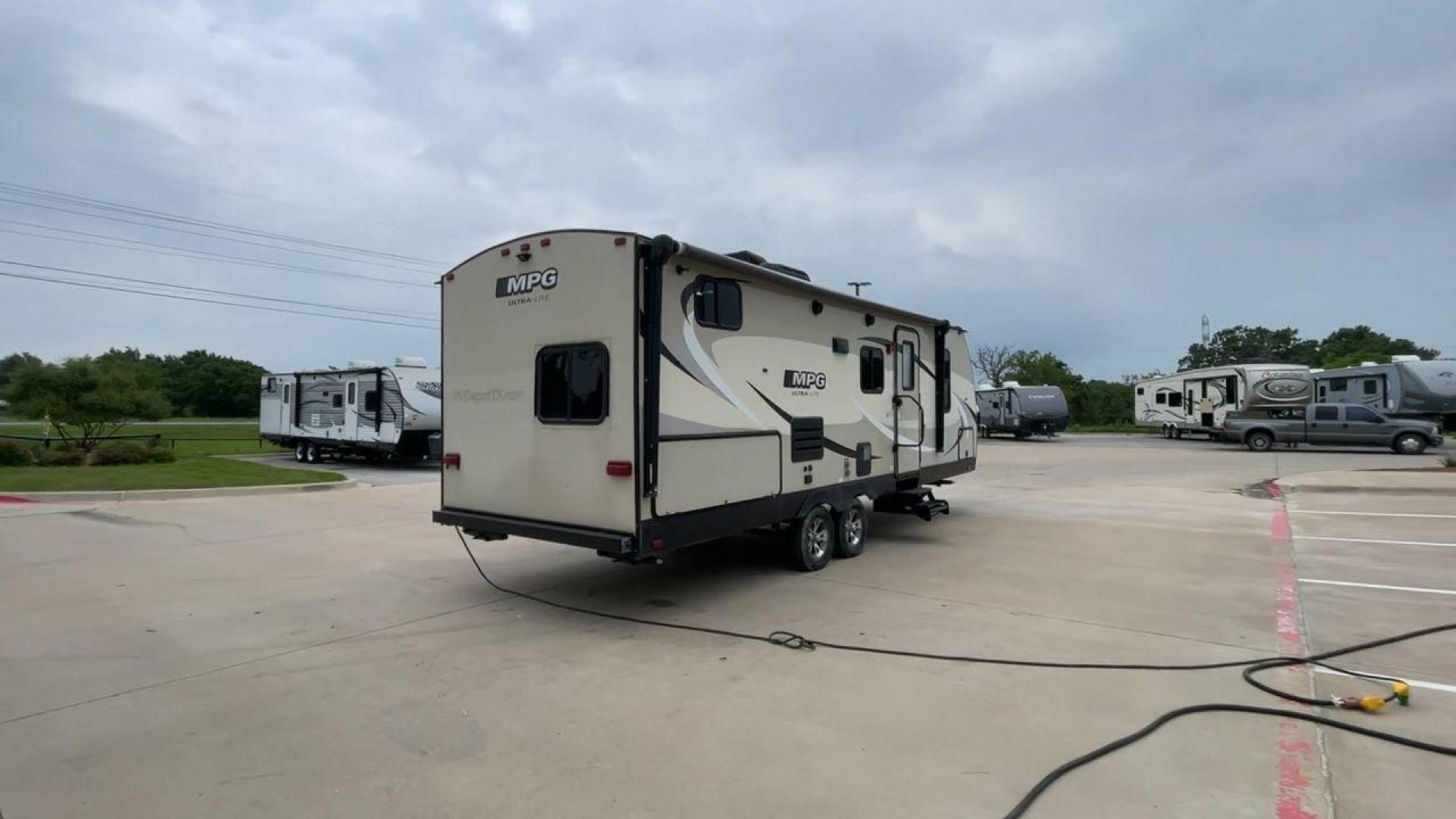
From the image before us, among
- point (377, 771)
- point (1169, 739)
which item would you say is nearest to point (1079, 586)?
point (1169, 739)

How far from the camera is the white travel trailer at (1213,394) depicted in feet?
92.5

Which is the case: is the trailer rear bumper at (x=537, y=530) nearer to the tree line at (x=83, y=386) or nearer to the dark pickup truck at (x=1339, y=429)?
the tree line at (x=83, y=386)

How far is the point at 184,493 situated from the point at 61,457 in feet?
22.7

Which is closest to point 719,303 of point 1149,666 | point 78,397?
point 1149,666

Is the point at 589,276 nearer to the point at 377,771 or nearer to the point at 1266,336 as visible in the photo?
the point at 377,771

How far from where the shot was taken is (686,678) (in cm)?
478

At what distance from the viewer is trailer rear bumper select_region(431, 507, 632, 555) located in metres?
5.61

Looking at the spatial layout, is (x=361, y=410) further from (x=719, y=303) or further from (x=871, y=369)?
(x=719, y=303)

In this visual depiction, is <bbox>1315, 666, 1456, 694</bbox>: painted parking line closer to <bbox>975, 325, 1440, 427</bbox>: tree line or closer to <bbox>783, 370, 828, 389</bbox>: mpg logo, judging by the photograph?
<bbox>783, 370, 828, 389</bbox>: mpg logo

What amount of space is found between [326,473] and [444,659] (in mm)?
15084

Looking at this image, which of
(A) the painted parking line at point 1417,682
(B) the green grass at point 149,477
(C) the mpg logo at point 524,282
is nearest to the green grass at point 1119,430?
(B) the green grass at point 149,477

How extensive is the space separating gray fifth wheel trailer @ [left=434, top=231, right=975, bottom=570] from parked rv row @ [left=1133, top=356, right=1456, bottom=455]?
78.5 ft

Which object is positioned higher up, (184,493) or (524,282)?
(524,282)

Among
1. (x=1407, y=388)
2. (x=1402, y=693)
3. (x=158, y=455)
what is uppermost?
(x=1407, y=388)
